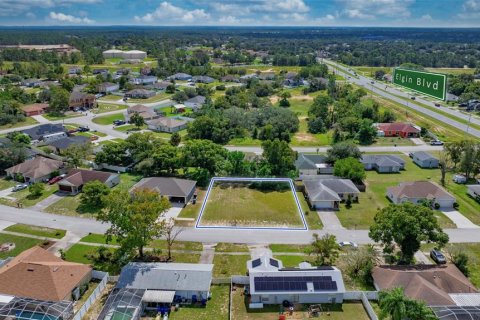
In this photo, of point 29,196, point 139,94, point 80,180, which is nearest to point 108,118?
point 139,94

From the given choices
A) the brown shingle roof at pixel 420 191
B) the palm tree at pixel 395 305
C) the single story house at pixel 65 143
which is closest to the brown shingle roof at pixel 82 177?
the single story house at pixel 65 143

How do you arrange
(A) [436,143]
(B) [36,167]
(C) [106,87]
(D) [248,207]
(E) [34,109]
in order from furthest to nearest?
(C) [106,87] → (E) [34,109] → (A) [436,143] → (B) [36,167] → (D) [248,207]

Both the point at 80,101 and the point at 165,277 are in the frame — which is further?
the point at 80,101

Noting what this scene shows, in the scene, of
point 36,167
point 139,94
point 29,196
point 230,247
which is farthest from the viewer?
point 139,94

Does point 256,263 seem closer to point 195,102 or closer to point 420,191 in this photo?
point 420,191

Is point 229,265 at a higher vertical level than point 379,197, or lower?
lower

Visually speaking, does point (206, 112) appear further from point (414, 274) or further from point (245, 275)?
point (414, 274)
